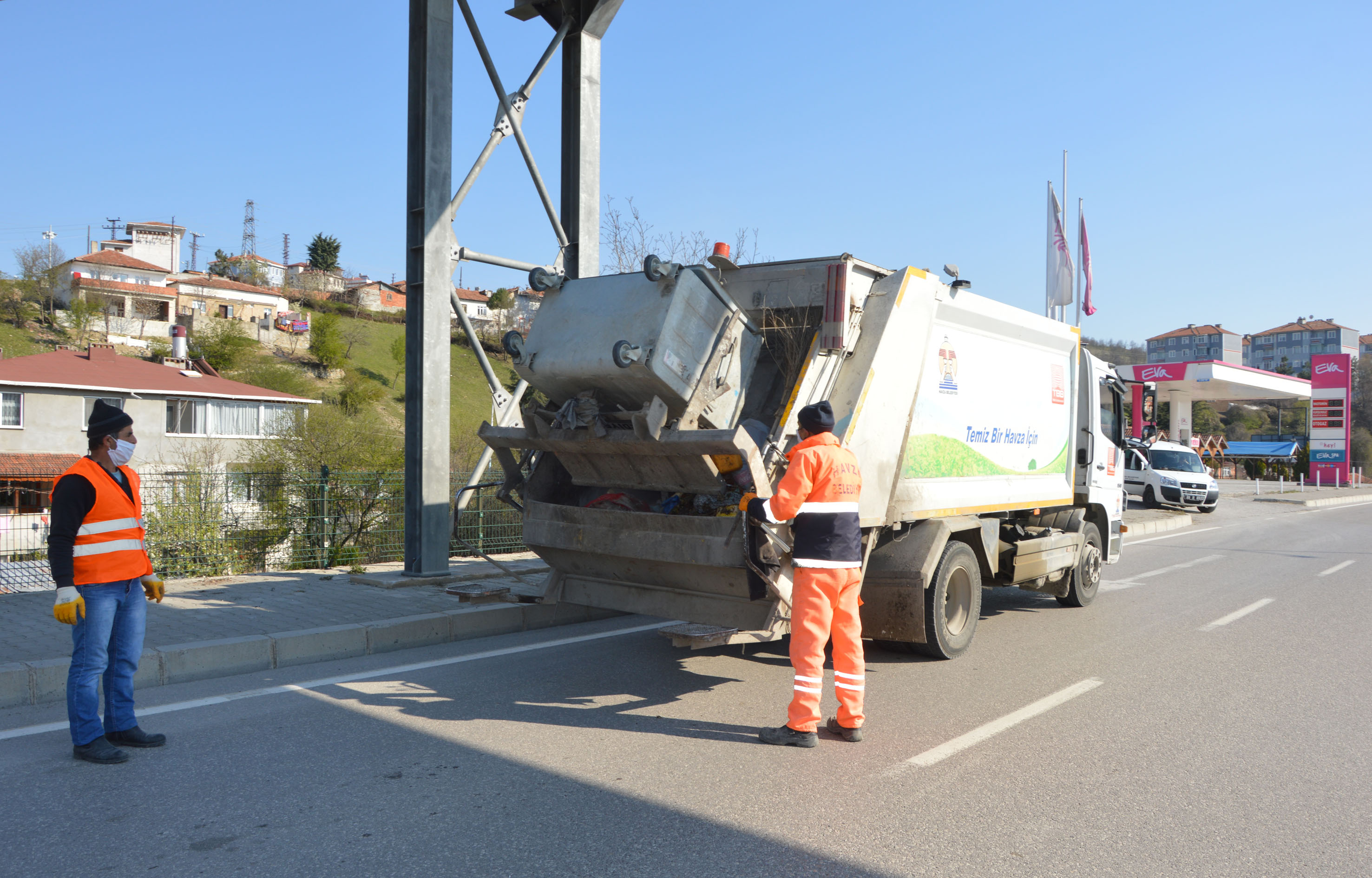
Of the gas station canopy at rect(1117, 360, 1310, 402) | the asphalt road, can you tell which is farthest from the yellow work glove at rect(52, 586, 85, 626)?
the gas station canopy at rect(1117, 360, 1310, 402)

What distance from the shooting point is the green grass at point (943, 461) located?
6.35m

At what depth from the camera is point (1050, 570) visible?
8.56 metres

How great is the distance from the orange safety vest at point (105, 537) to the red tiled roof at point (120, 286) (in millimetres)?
75495

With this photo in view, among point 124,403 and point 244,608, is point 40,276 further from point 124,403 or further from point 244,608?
point 244,608

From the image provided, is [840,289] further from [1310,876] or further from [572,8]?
[572,8]

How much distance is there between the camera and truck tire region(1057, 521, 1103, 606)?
941 cm

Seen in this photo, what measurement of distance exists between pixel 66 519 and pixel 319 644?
245cm

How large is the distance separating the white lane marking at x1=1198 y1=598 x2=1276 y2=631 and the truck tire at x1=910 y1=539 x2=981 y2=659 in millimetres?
2752

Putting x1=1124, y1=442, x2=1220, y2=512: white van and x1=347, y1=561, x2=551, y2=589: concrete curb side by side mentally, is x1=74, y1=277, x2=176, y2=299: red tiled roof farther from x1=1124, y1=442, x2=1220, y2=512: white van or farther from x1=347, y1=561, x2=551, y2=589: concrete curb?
Result: x1=347, y1=561, x2=551, y2=589: concrete curb

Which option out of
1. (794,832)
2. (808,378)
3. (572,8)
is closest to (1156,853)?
(794,832)

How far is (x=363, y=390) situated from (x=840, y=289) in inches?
2325

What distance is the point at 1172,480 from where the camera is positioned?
2578 centimetres

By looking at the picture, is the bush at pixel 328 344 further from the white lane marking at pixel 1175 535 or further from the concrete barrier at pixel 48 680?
the concrete barrier at pixel 48 680

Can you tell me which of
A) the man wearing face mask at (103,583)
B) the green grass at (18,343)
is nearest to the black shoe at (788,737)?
the man wearing face mask at (103,583)
